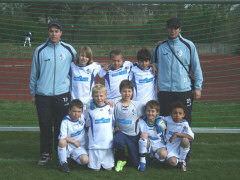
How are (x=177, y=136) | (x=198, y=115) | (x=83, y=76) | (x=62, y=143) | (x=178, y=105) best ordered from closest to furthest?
(x=62, y=143)
(x=178, y=105)
(x=177, y=136)
(x=83, y=76)
(x=198, y=115)

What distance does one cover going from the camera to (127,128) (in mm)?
4652

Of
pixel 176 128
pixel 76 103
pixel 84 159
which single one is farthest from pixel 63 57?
pixel 176 128

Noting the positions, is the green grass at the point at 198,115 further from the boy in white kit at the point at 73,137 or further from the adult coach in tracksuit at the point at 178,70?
the boy in white kit at the point at 73,137

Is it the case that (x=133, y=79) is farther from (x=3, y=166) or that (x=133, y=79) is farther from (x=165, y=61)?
(x=3, y=166)

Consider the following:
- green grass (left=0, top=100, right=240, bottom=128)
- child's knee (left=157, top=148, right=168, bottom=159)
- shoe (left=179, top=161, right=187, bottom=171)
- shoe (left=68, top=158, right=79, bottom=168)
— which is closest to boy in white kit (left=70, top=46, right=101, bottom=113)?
shoe (left=68, top=158, right=79, bottom=168)

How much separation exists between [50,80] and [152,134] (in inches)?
64.1

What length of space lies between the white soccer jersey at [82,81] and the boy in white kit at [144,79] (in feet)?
2.05

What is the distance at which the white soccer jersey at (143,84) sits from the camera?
4.81m

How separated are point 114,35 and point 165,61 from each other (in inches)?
108

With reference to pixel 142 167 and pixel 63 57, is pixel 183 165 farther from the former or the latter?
pixel 63 57

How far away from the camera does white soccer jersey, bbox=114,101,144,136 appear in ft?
15.1

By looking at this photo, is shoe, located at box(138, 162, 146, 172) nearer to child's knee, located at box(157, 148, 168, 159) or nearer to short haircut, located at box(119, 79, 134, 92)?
child's knee, located at box(157, 148, 168, 159)

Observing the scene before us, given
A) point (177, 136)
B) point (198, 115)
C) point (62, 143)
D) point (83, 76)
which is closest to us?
point (62, 143)

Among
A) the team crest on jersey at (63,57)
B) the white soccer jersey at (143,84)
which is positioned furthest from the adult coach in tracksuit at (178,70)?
the team crest on jersey at (63,57)
